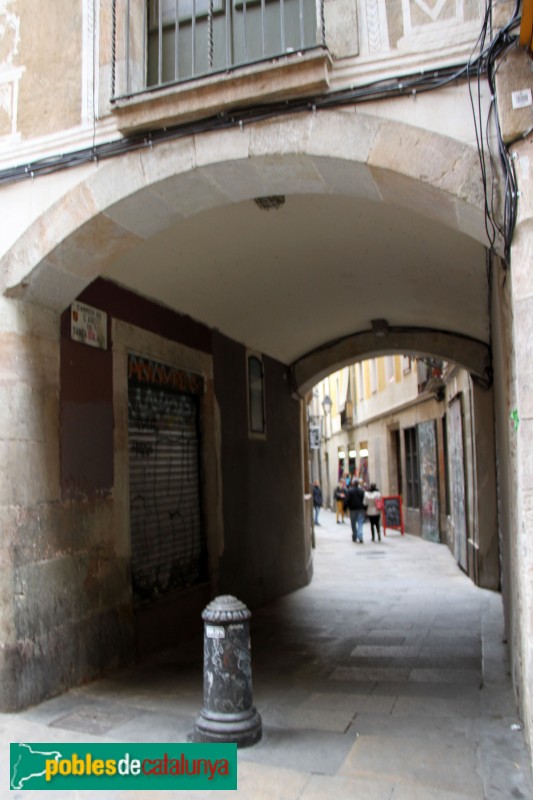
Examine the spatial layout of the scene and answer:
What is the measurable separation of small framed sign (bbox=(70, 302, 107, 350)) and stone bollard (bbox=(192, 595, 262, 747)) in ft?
8.58

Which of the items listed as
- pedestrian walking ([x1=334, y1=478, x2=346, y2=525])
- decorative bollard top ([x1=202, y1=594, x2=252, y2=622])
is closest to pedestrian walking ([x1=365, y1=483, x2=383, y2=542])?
pedestrian walking ([x1=334, y1=478, x2=346, y2=525])

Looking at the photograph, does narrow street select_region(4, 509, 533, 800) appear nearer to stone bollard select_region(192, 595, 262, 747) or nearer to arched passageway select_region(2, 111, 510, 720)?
stone bollard select_region(192, 595, 262, 747)

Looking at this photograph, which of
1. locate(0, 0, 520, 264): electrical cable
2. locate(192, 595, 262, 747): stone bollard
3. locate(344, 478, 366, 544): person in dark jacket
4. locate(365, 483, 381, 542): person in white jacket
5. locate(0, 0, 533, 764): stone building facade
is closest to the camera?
locate(0, 0, 520, 264): electrical cable

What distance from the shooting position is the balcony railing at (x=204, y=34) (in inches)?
189

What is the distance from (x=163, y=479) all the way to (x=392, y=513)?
12841 mm

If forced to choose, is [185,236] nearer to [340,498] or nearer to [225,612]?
[225,612]

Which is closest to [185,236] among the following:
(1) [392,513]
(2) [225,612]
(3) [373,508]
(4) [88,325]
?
(4) [88,325]

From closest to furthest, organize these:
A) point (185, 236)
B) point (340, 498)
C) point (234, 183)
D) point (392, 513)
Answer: point (234, 183) < point (185, 236) < point (392, 513) < point (340, 498)

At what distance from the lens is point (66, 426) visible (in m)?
5.39

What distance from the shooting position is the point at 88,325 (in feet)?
19.1

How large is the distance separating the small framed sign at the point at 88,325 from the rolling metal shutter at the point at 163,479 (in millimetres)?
539

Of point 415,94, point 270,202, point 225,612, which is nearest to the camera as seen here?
point 415,94

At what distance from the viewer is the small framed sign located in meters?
5.65

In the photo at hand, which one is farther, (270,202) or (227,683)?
(270,202)
